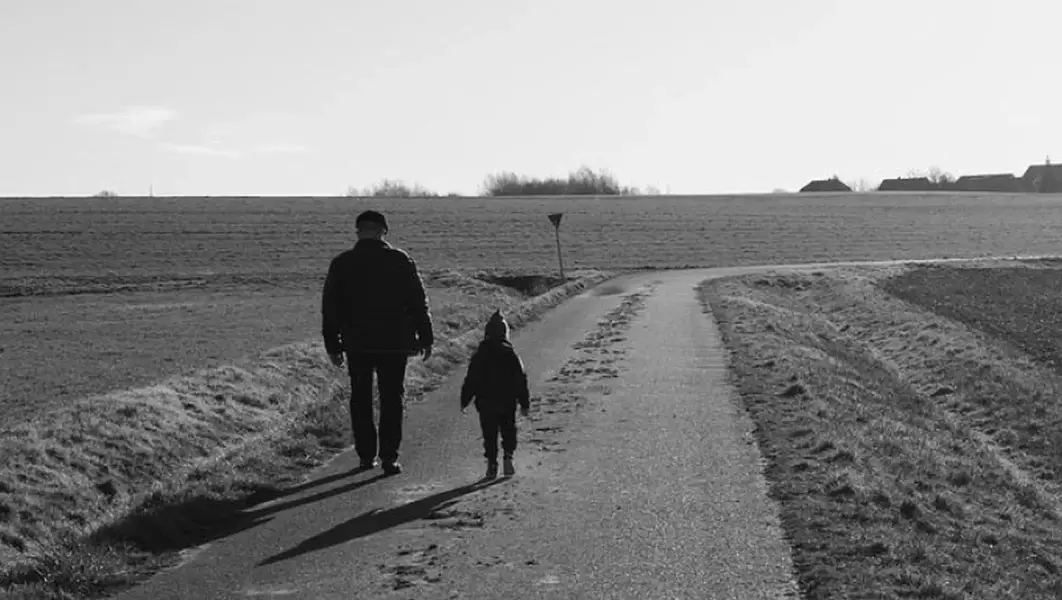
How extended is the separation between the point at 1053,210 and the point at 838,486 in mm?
106848

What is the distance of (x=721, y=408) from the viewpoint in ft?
49.6

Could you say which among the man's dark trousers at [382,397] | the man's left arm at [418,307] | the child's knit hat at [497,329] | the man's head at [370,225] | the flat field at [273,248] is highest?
the man's head at [370,225]

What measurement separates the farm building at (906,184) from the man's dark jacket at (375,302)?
179982mm

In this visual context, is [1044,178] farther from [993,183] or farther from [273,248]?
[273,248]

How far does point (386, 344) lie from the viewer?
10.7 metres

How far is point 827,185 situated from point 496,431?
178 meters

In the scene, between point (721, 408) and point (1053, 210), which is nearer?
point (721, 408)

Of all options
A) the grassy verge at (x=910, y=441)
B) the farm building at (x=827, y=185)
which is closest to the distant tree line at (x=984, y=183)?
the farm building at (x=827, y=185)

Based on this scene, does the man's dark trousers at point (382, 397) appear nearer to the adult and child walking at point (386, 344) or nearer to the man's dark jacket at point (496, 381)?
the adult and child walking at point (386, 344)

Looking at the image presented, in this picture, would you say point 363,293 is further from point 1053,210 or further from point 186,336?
point 1053,210

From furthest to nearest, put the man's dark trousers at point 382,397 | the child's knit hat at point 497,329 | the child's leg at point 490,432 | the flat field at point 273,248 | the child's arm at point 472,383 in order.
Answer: the flat field at point 273,248 < the child's knit hat at point 497,329 < the child's arm at point 472,383 < the child's leg at point 490,432 < the man's dark trousers at point 382,397

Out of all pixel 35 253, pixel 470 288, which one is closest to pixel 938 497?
pixel 470 288

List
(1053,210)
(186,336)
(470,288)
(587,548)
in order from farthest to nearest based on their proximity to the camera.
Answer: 1. (1053,210)
2. (470,288)
3. (186,336)
4. (587,548)

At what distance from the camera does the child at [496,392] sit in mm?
10930
